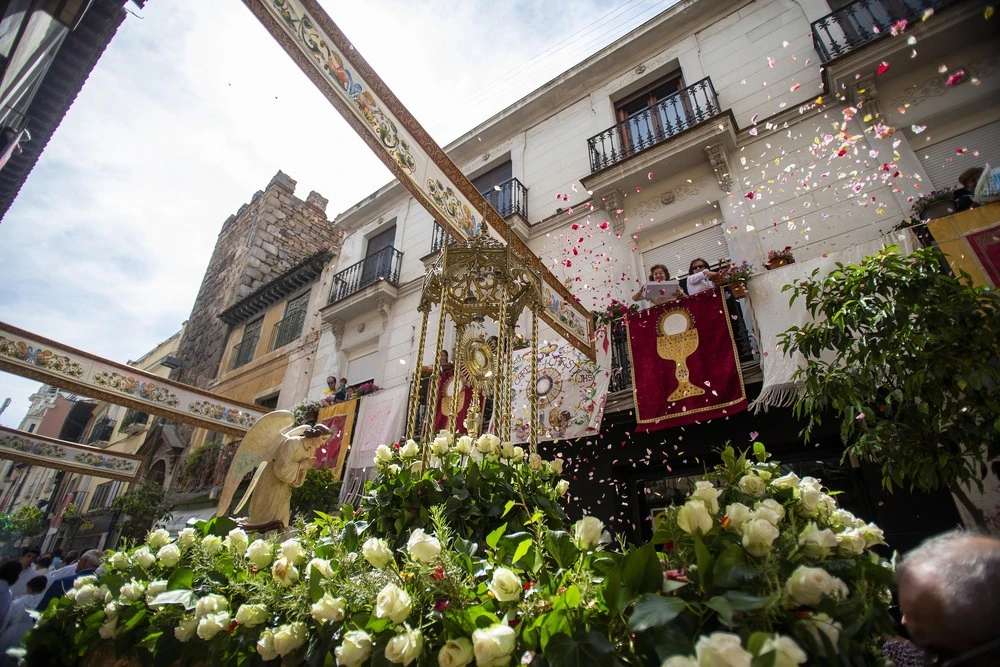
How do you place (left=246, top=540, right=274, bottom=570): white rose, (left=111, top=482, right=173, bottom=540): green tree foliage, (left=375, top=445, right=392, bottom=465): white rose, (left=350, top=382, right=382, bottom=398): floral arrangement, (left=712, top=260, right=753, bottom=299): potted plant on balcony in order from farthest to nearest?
(left=111, top=482, right=173, bottom=540): green tree foliage < (left=350, top=382, right=382, bottom=398): floral arrangement < (left=712, top=260, right=753, bottom=299): potted plant on balcony < (left=375, top=445, right=392, bottom=465): white rose < (left=246, top=540, right=274, bottom=570): white rose

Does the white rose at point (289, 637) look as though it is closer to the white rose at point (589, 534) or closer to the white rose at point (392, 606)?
the white rose at point (392, 606)

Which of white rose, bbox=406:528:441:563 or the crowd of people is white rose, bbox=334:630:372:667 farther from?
the crowd of people

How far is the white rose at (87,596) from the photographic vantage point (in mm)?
1933

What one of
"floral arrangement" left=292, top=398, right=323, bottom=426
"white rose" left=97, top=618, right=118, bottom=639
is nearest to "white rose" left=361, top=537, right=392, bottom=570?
"white rose" left=97, top=618, right=118, bottom=639

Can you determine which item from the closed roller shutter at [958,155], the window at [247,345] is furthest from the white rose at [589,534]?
the window at [247,345]

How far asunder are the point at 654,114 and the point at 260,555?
27.1 feet

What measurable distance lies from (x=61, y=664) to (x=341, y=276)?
1003 cm

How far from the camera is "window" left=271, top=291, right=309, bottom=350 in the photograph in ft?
40.0

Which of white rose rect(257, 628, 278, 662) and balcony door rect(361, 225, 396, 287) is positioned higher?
balcony door rect(361, 225, 396, 287)

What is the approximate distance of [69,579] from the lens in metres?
4.84

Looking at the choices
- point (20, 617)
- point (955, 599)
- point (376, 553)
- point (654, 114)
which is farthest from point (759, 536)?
point (654, 114)

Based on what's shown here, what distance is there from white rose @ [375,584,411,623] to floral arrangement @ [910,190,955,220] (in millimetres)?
6212

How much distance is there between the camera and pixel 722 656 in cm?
69

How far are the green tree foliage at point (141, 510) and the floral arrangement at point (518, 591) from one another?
419 inches
